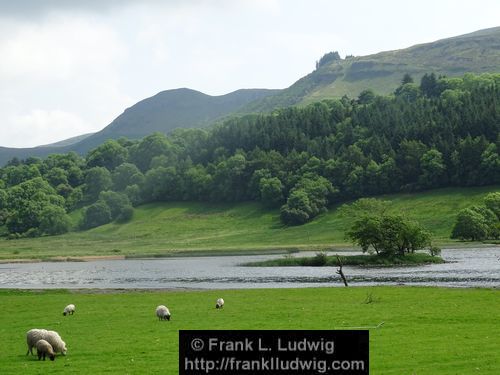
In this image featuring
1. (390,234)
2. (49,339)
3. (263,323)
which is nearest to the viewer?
(49,339)

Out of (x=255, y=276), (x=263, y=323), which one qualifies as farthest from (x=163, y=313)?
(x=255, y=276)

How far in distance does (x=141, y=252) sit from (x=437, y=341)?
16342 cm

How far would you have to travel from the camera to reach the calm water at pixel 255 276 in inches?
3452

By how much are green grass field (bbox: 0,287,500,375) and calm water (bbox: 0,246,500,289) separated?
58.8 ft

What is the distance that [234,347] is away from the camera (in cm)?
1105

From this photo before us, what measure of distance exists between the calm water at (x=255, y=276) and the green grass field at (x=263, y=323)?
706 inches

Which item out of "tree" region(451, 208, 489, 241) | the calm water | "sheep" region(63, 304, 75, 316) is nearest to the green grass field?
"sheep" region(63, 304, 75, 316)

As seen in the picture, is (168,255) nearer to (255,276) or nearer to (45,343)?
(255,276)

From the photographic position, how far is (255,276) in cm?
10606

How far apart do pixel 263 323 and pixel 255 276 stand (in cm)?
6372

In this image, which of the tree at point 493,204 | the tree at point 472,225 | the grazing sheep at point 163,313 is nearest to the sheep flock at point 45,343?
the grazing sheep at point 163,313

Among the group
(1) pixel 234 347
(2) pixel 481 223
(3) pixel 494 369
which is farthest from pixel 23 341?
(2) pixel 481 223

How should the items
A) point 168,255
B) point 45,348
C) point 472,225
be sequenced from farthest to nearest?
point 168,255
point 472,225
point 45,348

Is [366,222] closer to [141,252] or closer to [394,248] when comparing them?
[394,248]
